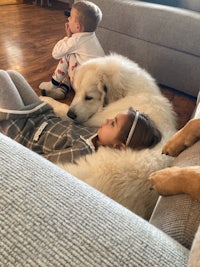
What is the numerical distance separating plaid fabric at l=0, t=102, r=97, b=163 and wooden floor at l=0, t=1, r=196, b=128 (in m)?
0.82

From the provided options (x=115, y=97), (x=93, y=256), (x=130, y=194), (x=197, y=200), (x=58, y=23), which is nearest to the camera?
(x=93, y=256)

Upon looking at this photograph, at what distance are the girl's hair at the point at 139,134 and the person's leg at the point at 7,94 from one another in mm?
512

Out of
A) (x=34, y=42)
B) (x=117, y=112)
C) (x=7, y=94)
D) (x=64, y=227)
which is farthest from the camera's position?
(x=34, y=42)

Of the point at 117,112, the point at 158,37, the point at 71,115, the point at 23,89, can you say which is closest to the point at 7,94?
the point at 23,89

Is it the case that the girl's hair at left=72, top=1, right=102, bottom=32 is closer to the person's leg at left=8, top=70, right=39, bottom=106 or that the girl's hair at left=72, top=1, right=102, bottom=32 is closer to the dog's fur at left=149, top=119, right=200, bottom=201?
the person's leg at left=8, top=70, right=39, bottom=106

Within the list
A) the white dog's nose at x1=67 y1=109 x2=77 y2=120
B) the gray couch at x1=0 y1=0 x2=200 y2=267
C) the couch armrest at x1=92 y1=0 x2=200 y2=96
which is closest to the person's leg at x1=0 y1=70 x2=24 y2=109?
the white dog's nose at x1=67 y1=109 x2=77 y2=120

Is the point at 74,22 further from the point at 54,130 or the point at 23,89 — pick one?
the point at 54,130

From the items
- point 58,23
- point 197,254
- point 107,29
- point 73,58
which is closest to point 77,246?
point 197,254

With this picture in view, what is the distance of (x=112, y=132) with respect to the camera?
4.12 ft

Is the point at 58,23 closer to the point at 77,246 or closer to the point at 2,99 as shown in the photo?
the point at 2,99

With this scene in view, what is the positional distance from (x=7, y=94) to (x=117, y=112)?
22.7 inches

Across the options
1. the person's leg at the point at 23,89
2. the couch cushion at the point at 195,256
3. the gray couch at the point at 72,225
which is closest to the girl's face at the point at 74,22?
the person's leg at the point at 23,89

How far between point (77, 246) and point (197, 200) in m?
0.37

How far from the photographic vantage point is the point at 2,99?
1.33 metres
